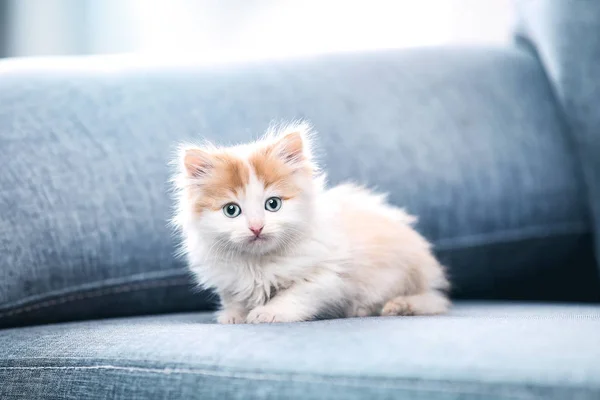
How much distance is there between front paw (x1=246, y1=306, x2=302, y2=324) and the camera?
130cm

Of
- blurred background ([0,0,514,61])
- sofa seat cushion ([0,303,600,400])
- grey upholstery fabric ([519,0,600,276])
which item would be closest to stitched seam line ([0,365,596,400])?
sofa seat cushion ([0,303,600,400])

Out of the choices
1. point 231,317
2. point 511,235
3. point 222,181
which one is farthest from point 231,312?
point 511,235

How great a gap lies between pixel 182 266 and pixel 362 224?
41cm

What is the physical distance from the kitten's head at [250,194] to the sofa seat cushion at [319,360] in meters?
0.16

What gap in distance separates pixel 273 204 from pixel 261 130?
49 centimetres

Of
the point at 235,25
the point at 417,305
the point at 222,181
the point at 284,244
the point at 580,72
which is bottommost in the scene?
the point at 417,305

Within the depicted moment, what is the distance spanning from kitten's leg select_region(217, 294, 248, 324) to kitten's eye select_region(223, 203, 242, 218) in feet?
0.60

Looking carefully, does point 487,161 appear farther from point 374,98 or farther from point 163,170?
point 163,170

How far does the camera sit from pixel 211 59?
1935 mm

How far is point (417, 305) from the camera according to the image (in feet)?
4.73

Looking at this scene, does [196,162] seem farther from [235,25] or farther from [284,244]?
[235,25]

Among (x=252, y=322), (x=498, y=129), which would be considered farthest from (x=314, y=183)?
(x=498, y=129)

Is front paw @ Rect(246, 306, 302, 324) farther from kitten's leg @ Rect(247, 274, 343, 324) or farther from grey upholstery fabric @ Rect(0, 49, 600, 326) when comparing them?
grey upholstery fabric @ Rect(0, 49, 600, 326)

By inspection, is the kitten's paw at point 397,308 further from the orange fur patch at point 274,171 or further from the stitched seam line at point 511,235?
the stitched seam line at point 511,235
